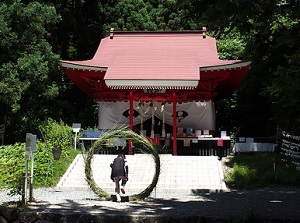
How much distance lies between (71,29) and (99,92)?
7.53 meters

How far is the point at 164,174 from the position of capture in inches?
607

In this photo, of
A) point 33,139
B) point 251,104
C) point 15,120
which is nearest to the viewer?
point 33,139

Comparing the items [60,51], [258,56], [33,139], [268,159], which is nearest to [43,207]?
[33,139]

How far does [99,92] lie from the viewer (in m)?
20.9

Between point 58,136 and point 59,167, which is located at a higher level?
point 58,136

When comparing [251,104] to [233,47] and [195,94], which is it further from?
[195,94]

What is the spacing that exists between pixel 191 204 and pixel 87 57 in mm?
18220

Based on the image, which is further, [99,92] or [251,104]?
[251,104]

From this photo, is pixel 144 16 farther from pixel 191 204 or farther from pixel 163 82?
pixel 191 204

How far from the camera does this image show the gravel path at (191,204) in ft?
30.0

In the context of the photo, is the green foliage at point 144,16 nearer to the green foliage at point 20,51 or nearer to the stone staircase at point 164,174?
the green foliage at point 20,51

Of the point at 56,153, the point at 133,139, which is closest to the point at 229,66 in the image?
the point at 56,153

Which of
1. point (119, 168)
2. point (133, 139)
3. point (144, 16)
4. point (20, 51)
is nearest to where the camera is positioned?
point (133, 139)

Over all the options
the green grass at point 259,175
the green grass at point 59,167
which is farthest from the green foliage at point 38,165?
the green grass at point 259,175
